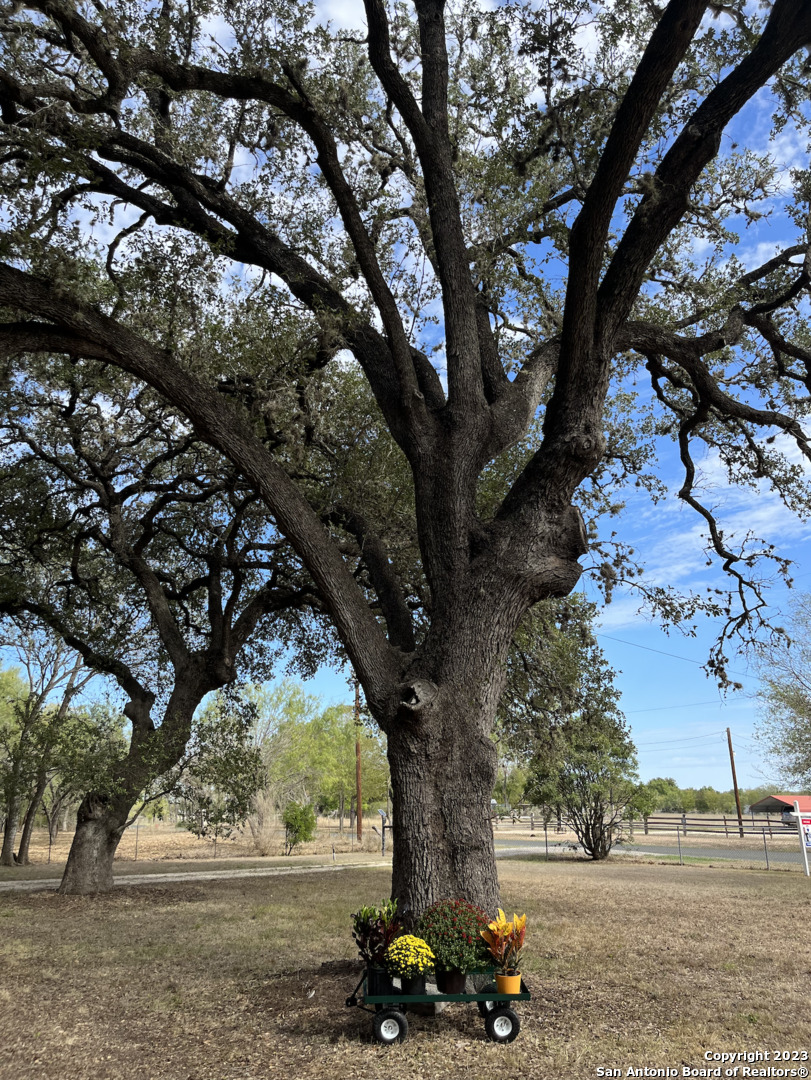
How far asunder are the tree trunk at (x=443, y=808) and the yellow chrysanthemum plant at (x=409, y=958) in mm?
696

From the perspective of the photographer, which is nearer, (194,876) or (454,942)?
(454,942)

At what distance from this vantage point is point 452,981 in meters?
4.53

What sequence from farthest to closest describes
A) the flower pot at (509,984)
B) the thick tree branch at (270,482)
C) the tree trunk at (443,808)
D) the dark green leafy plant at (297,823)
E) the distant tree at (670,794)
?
1. the distant tree at (670,794)
2. the dark green leafy plant at (297,823)
3. the thick tree branch at (270,482)
4. the tree trunk at (443,808)
5. the flower pot at (509,984)

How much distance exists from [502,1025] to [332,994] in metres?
1.52

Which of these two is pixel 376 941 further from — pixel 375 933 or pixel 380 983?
pixel 380 983

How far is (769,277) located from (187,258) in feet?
22.2

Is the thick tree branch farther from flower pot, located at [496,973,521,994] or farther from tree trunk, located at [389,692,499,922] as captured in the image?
flower pot, located at [496,973,521,994]

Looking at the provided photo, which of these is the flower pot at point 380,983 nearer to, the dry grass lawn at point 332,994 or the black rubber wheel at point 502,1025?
the dry grass lawn at point 332,994

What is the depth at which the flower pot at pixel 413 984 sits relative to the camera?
4.47m

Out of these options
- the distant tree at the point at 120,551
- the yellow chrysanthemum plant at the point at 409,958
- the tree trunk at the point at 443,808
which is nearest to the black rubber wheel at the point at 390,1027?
the yellow chrysanthemum plant at the point at 409,958

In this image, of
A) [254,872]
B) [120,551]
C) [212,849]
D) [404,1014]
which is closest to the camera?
[404,1014]

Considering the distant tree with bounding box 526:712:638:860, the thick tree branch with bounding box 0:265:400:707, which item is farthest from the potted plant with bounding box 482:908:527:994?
the distant tree with bounding box 526:712:638:860

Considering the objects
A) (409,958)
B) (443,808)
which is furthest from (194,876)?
(409,958)

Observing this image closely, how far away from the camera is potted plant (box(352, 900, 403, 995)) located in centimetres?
449
